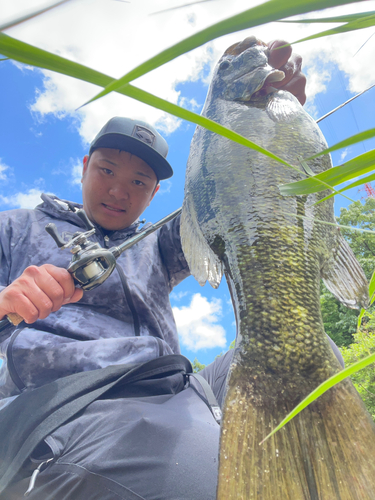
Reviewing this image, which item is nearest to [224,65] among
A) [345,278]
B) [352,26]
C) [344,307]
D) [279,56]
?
[279,56]

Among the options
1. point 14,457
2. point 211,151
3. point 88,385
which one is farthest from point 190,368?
point 211,151

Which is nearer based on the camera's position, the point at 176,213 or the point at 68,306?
the point at 68,306

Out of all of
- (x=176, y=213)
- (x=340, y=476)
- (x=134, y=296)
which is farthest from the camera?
(x=176, y=213)

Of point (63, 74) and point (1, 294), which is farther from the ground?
point (1, 294)

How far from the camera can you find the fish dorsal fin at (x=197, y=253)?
142cm

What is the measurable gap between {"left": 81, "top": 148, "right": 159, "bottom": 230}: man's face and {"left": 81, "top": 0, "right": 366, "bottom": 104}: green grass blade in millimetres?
2071

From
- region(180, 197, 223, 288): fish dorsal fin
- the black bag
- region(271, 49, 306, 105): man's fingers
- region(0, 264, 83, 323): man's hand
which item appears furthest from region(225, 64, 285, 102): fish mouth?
the black bag

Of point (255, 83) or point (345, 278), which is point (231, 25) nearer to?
point (345, 278)

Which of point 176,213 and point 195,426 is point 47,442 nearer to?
point 195,426

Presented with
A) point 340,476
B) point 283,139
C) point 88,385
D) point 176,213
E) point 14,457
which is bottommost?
point 340,476

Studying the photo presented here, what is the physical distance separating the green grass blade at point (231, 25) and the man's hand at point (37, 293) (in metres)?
1.33

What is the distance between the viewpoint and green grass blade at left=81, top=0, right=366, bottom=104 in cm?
34

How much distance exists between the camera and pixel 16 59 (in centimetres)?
33

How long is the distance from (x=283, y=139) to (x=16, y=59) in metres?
1.47
